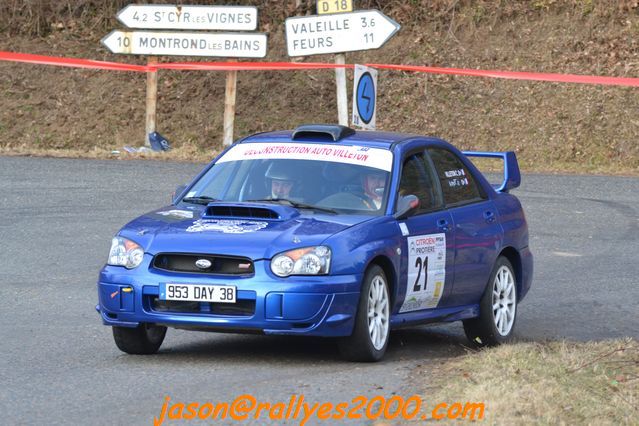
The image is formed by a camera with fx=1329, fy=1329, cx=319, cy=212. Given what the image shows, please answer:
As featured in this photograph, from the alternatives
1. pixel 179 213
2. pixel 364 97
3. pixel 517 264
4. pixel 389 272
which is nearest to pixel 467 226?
pixel 517 264

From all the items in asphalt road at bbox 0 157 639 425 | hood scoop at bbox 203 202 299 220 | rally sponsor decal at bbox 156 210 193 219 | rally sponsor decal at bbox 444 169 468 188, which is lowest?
asphalt road at bbox 0 157 639 425

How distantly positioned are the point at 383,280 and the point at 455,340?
72.5 inches

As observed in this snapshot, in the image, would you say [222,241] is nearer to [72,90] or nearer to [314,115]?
[314,115]

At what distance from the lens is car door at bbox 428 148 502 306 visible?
9562 mm

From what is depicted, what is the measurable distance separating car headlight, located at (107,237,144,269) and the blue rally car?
0.03ft

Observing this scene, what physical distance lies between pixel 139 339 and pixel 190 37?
52.5ft

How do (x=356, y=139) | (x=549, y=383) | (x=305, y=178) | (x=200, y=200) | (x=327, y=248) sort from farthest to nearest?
(x=356, y=139), (x=200, y=200), (x=305, y=178), (x=327, y=248), (x=549, y=383)

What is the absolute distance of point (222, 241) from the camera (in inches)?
324

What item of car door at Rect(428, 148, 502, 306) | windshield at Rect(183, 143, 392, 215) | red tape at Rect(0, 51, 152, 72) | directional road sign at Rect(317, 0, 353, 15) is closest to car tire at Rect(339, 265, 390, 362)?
windshield at Rect(183, 143, 392, 215)

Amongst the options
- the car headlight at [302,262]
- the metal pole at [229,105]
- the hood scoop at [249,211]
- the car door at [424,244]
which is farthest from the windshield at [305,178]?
the metal pole at [229,105]

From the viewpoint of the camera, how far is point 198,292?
322 inches

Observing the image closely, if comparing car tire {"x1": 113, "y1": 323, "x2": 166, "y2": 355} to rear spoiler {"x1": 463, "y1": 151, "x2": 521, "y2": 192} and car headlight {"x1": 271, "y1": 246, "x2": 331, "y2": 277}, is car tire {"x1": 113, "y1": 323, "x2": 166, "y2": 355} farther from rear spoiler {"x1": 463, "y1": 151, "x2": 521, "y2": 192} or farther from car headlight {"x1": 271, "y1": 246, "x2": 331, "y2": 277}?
rear spoiler {"x1": 463, "y1": 151, "x2": 521, "y2": 192}

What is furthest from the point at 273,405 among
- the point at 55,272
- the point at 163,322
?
the point at 55,272

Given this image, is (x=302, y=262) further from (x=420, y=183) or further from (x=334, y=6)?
(x=334, y=6)
